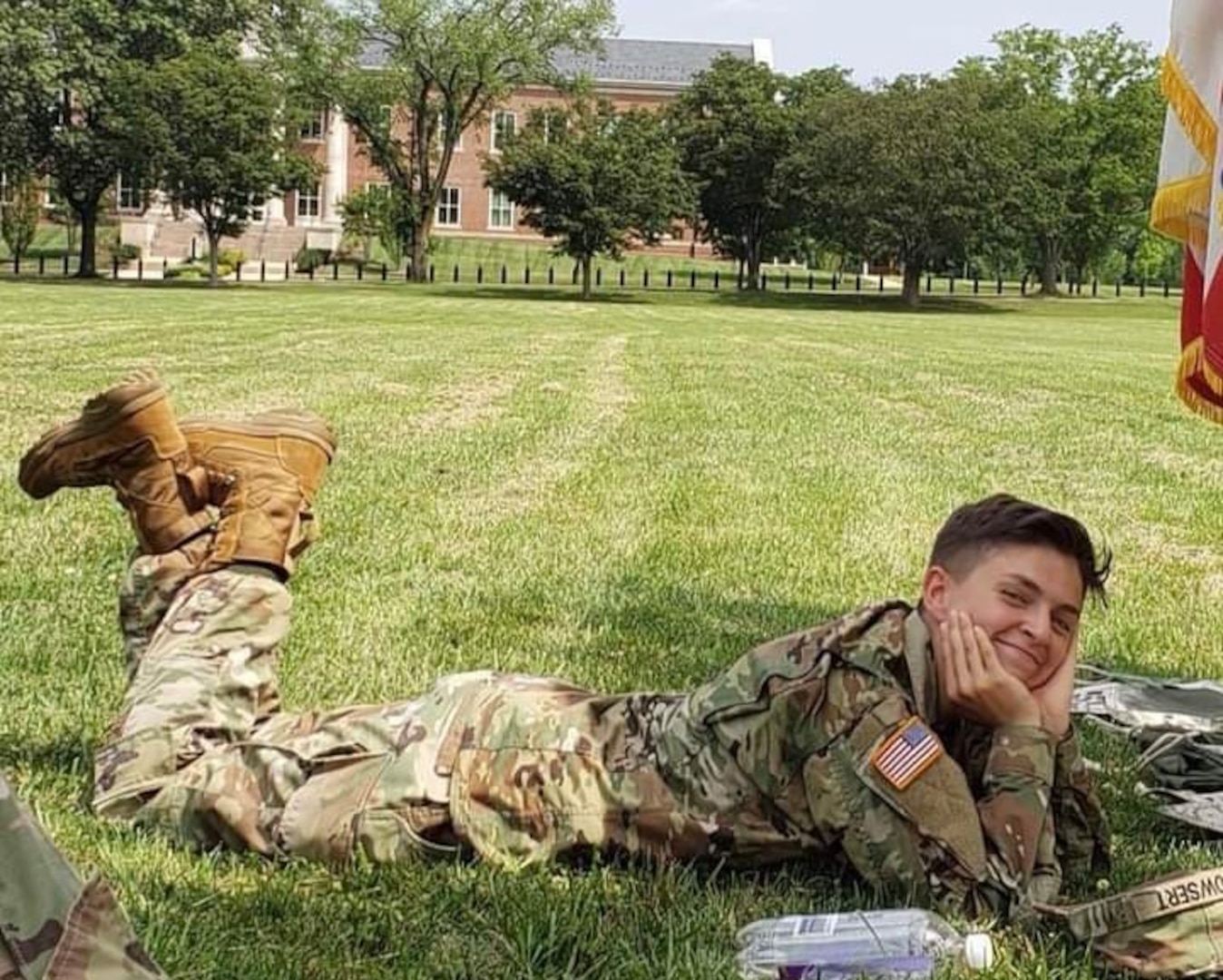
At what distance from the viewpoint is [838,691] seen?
230 cm

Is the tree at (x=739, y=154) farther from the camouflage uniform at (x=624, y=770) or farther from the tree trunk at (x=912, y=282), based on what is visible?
the camouflage uniform at (x=624, y=770)

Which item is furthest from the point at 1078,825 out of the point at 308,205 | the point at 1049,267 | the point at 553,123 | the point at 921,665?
Result: the point at 308,205

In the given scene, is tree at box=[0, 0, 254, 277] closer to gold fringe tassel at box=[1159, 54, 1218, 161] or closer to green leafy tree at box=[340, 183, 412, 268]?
green leafy tree at box=[340, 183, 412, 268]

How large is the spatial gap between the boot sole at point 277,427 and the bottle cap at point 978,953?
5.91 feet

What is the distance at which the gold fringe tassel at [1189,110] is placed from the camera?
2225 millimetres

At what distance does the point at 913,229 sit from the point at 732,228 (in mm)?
9818

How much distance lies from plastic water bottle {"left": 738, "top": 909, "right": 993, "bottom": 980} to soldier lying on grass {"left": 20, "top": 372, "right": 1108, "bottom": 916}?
4.2 inches

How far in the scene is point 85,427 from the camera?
124 inches

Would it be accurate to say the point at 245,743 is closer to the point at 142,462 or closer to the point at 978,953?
the point at 142,462

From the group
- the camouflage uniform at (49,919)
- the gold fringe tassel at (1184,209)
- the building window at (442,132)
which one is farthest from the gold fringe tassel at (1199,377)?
the building window at (442,132)

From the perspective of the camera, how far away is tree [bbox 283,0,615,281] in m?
46.3

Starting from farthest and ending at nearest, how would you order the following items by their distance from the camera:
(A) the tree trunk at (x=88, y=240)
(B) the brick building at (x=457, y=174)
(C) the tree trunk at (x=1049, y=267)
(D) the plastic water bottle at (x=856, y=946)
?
(B) the brick building at (x=457, y=174) < (C) the tree trunk at (x=1049, y=267) < (A) the tree trunk at (x=88, y=240) < (D) the plastic water bottle at (x=856, y=946)

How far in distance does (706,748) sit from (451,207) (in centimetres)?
6648

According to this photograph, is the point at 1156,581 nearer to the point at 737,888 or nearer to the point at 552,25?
the point at 737,888
